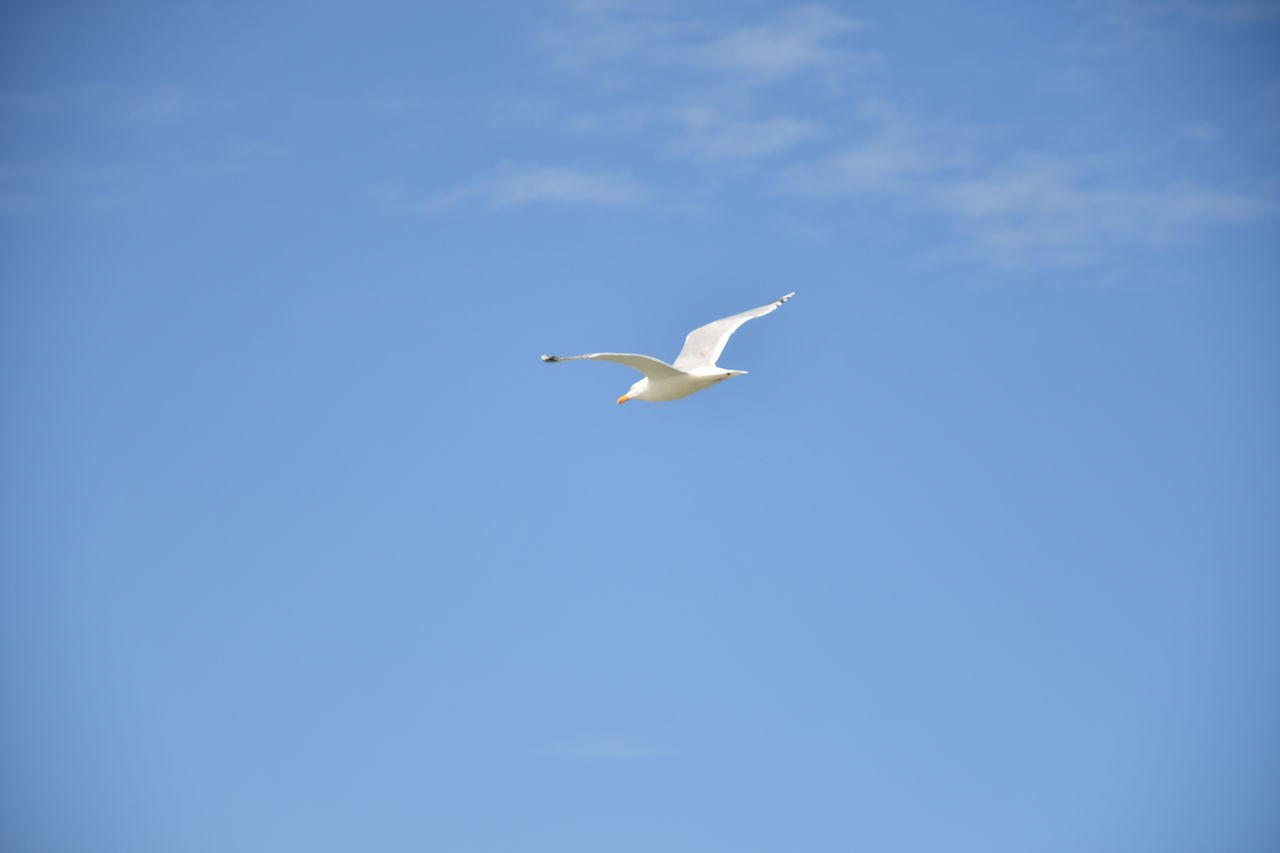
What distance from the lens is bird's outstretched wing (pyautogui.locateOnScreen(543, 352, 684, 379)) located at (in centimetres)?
3039

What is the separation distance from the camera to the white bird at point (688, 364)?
3175 cm

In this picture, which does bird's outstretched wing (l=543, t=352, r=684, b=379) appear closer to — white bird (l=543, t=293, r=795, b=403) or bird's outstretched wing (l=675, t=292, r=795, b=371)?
white bird (l=543, t=293, r=795, b=403)

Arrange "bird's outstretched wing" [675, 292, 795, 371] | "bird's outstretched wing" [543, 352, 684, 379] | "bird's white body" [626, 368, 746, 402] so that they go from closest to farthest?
"bird's outstretched wing" [543, 352, 684, 379] → "bird's white body" [626, 368, 746, 402] → "bird's outstretched wing" [675, 292, 795, 371]

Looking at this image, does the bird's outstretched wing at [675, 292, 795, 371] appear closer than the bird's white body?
No

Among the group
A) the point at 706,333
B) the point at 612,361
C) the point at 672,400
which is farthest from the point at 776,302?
the point at 612,361

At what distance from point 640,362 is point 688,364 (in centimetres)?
455

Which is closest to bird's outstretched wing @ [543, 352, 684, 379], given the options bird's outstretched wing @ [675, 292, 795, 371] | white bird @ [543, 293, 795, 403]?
white bird @ [543, 293, 795, 403]

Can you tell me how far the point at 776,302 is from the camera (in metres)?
39.2

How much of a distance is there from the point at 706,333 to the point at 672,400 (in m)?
3.37

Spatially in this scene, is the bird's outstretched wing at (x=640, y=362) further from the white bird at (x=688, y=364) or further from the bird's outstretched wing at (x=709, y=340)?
the bird's outstretched wing at (x=709, y=340)

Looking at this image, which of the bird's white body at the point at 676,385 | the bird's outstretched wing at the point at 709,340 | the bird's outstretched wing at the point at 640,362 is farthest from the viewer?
the bird's outstretched wing at the point at 709,340

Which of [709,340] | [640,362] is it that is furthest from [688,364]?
[640,362]

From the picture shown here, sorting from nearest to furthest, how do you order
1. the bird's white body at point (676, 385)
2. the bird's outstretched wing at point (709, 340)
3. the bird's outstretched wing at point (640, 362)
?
the bird's outstretched wing at point (640, 362)
the bird's white body at point (676, 385)
the bird's outstretched wing at point (709, 340)

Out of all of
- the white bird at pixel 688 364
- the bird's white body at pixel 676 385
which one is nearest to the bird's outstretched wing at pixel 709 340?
the white bird at pixel 688 364
